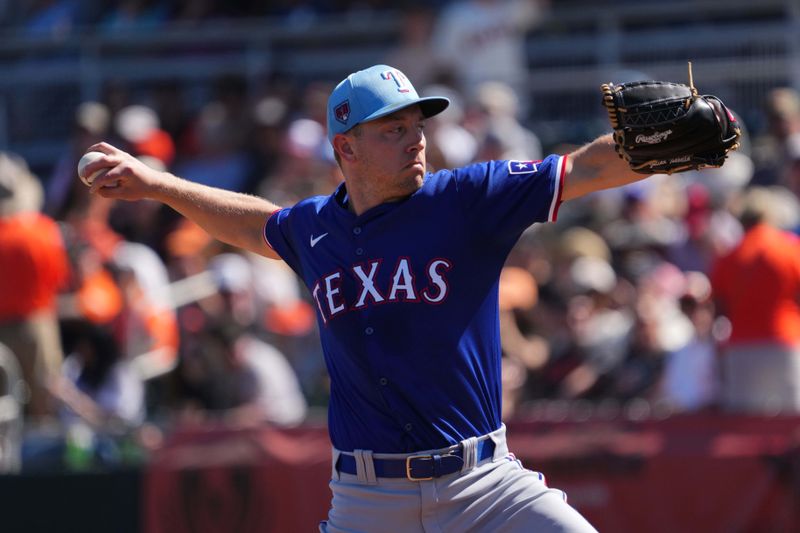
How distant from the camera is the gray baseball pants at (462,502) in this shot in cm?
475

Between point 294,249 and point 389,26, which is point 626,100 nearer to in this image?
point 294,249

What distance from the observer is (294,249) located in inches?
208

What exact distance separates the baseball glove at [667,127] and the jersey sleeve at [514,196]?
271 mm

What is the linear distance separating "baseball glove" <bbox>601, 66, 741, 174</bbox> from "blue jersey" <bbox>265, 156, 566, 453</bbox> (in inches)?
11.1

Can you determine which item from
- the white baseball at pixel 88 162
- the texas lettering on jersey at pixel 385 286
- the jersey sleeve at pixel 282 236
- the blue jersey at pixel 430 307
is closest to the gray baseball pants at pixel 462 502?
the blue jersey at pixel 430 307

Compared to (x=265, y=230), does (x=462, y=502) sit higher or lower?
lower

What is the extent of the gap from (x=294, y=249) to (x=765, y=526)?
13.0 ft

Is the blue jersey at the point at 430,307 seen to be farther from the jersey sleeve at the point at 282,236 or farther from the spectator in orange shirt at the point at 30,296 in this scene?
the spectator in orange shirt at the point at 30,296

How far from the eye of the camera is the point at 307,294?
11.3 m

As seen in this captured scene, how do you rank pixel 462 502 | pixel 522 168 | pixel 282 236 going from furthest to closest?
pixel 282 236 → pixel 522 168 → pixel 462 502

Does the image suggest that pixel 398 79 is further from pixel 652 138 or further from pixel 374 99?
pixel 652 138

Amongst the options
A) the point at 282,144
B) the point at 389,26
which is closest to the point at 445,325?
the point at 282,144

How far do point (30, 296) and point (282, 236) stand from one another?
5.53m

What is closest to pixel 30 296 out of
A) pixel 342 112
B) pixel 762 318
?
pixel 762 318
